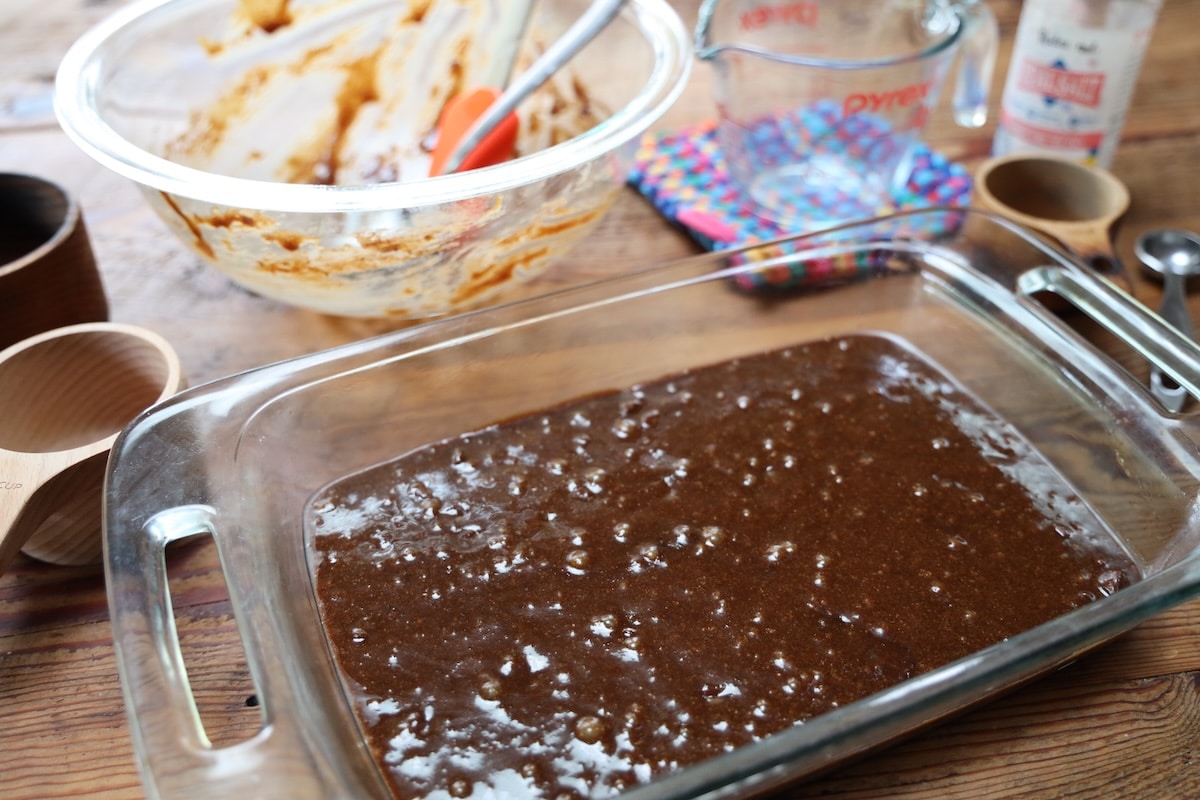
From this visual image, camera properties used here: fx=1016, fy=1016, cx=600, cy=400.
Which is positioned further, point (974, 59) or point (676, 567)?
point (974, 59)

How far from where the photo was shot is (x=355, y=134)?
1.38 meters

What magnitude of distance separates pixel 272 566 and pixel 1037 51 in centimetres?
116

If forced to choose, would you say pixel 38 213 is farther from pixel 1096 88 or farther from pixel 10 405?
pixel 1096 88

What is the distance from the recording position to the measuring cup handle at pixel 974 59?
139cm

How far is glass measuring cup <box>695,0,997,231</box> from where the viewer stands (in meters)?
1.38

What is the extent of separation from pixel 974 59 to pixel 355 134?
0.86 meters

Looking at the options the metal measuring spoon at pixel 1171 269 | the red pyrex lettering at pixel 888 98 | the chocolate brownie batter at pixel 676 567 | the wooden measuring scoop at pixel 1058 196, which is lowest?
the chocolate brownie batter at pixel 676 567

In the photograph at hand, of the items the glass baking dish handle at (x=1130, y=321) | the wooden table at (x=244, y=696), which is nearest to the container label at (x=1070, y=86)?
the wooden table at (x=244, y=696)

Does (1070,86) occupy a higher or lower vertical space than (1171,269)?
higher

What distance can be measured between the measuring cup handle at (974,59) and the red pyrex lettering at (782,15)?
0.80 feet

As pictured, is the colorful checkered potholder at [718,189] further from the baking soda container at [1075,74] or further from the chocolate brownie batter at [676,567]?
the chocolate brownie batter at [676,567]

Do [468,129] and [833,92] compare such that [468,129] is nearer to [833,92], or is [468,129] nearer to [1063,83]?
[833,92]

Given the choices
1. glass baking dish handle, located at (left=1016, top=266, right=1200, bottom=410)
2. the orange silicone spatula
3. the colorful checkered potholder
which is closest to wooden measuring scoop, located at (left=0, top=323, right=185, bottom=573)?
the orange silicone spatula

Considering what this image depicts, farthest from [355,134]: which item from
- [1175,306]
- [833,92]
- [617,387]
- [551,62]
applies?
[1175,306]
